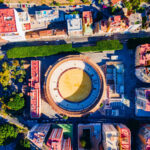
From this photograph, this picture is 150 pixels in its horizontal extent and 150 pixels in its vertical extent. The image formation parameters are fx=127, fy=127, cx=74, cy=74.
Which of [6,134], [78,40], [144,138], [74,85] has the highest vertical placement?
[78,40]

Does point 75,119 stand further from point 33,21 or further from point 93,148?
point 33,21

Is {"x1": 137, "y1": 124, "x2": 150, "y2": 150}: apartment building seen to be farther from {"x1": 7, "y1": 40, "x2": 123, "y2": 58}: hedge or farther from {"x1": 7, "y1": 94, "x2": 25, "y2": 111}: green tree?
{"x1": 7, "y1": 94, "x2": 25, "y2": 111}: green tree

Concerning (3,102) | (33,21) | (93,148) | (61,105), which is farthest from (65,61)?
(93,148)

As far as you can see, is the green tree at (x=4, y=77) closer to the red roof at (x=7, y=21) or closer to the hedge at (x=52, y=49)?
the hedge at (x=52, y=49)

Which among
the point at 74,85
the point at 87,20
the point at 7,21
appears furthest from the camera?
the point at 74,85

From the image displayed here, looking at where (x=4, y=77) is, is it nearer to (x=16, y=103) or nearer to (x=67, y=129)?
(x=16, y=103)

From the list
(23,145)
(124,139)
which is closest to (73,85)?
(124,139)
